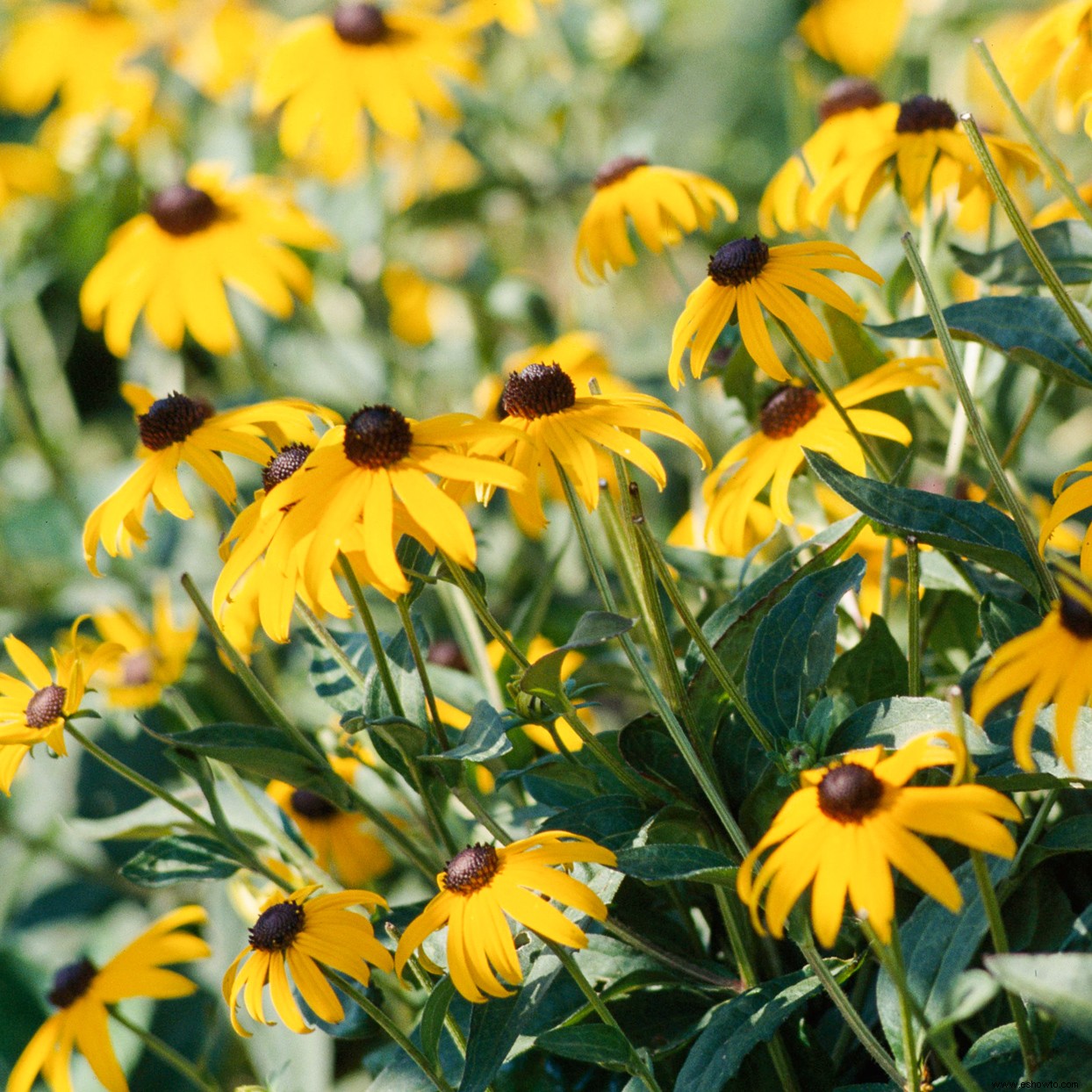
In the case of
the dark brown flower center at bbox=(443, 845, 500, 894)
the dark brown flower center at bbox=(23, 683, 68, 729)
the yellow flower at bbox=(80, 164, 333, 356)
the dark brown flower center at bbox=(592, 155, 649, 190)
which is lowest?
the dark brown flower center at bbox=(443, 845, 500, 894)

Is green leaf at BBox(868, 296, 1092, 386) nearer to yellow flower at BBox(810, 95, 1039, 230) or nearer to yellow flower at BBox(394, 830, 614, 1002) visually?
yellow flower at BBox(810, 95, 1039, 230)

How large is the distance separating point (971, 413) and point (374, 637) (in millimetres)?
277

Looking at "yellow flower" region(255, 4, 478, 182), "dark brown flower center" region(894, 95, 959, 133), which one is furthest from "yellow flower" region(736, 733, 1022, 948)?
"yellow flower" region(255, 4, 478, 182)

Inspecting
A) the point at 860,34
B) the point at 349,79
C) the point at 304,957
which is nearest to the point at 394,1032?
the point at 304,957

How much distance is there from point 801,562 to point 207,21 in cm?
161

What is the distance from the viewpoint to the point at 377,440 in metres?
0.52

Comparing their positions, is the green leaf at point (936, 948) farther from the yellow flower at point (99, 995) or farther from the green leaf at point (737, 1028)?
the yellow flower at point (99, 995)

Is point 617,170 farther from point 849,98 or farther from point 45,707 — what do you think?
point 45,707

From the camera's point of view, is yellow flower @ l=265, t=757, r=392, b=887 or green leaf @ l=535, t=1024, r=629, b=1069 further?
yellow flower @ l=265, t=757, r=392, b=887

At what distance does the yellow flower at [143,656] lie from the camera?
3.22 ft

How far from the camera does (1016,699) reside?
60 cm

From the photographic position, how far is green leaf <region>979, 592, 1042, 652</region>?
56 cm

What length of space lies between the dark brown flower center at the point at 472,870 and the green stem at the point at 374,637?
0.09 meters

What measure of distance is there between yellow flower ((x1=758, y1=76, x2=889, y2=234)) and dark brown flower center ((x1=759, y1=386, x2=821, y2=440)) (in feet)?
0.48
